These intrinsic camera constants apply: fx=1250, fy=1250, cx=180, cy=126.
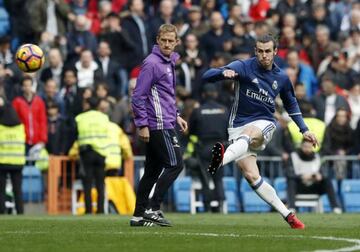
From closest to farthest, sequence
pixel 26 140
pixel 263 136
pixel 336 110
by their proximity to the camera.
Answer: pixel 263 136, pixel 26 140, pixel 336 110

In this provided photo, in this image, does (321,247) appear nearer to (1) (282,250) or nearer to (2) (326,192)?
(1) (282,250)

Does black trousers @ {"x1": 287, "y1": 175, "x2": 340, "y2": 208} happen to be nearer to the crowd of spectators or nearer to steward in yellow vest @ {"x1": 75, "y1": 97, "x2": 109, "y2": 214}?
the crowd of spectators

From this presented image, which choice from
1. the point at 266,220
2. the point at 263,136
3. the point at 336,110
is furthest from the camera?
the point at 336,110

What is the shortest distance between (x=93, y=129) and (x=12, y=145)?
1.56 metres

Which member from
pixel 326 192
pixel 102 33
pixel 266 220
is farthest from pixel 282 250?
pixel 102 33

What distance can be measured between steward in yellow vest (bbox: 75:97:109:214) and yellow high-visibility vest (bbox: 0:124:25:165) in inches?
48.4

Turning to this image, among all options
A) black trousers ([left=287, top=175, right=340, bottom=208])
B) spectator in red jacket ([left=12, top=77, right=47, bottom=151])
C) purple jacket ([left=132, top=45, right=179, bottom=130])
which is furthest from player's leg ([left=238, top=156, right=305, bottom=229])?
spectator in red jacket ([left=12, top=77, right=47, bottom=151])

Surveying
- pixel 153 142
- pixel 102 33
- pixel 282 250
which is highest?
pixel 102 33

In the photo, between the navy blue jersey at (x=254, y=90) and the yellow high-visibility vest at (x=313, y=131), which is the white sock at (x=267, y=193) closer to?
the navy blue jersey at (x=254, y=90)

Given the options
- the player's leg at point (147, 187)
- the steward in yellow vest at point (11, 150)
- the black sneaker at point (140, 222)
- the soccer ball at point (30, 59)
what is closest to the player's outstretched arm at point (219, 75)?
the player's leg at point (147, 187)

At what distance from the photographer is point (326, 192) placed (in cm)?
2292

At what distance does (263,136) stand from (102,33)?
41.6 feet

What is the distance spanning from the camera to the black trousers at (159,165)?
14094 mm

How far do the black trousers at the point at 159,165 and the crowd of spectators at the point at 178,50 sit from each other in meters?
8.49
